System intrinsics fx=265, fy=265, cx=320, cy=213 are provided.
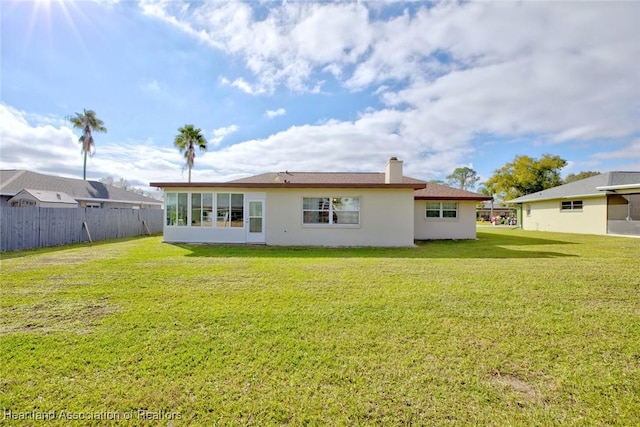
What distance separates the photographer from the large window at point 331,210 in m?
12.5

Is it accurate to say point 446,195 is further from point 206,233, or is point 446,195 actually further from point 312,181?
point 206,233

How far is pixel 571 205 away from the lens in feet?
67.6

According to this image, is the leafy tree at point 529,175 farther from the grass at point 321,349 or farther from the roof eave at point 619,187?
the grass at point 321,349

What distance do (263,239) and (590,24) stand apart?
53.3 ft

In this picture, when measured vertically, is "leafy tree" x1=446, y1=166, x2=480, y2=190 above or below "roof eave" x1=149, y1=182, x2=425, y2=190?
above

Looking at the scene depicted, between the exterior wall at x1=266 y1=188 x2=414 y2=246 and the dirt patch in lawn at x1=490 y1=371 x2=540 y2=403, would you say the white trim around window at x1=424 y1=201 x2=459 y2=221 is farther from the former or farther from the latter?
the dirt patch in lawn at x1=490 y1=371 x2=540 y2=403

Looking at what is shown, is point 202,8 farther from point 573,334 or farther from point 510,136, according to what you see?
point 510,136

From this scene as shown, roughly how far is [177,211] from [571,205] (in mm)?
27567

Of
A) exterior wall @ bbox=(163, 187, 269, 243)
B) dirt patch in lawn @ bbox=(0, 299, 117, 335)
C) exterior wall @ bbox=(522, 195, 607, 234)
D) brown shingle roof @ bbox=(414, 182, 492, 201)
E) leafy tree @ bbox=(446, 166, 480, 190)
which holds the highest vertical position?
leafy tree @ bbox=(446, 166, 480, 190)

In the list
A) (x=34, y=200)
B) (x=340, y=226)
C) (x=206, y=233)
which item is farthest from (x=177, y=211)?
(x=34, y=200)

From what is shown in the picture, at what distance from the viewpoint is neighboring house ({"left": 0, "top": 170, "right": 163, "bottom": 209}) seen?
19031mm

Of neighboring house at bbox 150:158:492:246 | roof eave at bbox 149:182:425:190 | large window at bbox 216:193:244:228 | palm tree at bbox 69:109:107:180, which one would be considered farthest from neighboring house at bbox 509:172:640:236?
palm tree at bbox 69:109:107:180

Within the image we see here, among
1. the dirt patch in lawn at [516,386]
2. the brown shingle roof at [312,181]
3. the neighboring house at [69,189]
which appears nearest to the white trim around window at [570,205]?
the brown shingle roof at [312,181]

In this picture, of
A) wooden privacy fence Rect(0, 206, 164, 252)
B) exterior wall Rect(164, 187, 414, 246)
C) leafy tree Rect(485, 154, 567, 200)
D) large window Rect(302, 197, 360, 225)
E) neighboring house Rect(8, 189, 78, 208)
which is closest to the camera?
wooden privacy fence Rect(0, 206, 164, 252)
